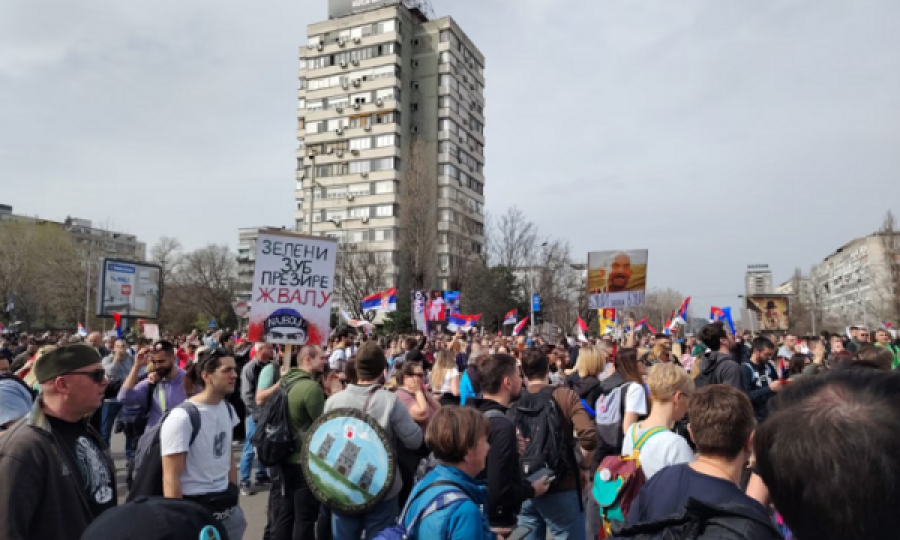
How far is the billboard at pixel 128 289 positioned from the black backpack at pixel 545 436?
2223cm

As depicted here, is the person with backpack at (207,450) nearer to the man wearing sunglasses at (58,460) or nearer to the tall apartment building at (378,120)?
the man wearing sunglasses at (58,460)

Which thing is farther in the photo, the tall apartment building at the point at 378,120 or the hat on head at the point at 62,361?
the tall apartment building at the point at 378,120

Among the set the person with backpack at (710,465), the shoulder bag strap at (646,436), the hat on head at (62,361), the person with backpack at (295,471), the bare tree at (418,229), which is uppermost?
the bare tree at (418,229)

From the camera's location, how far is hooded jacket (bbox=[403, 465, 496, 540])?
2680 mm

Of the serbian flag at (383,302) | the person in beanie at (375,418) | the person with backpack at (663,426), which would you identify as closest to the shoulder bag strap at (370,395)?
the person in beanie at (375,418)

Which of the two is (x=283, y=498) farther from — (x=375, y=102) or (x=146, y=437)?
(x=375, y=102)

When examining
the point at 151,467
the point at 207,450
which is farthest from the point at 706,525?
the point at 151,467

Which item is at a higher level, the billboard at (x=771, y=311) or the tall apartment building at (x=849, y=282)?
the tall apartment building at (x=849, y=282)

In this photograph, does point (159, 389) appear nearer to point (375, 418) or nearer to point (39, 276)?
point (375, 418)

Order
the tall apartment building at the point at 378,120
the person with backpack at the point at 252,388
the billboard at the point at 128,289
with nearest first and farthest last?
the person with backpack at the point at 252,388
the billboard at the point at 128,289
the tall apartment building at the point at 378,120

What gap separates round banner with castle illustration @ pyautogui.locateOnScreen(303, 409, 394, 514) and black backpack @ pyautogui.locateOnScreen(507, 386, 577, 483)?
3.75ft

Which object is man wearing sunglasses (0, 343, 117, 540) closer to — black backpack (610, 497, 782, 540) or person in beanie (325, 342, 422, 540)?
person in beanie (325, 342, 422, 540)

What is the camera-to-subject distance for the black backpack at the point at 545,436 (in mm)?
4543

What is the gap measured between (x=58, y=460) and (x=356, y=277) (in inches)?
1734
